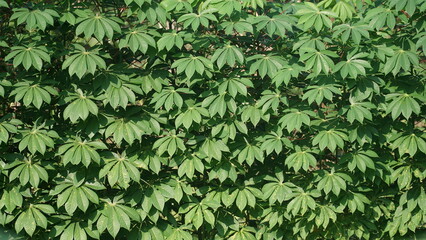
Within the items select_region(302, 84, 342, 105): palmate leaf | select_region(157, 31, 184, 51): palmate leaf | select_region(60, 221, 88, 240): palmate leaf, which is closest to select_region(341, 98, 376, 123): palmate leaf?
select_region(302, 84, 342, 105): palmate leaf

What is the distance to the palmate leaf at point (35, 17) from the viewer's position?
13.3 ft

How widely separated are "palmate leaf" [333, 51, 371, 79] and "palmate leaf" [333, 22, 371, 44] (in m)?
0.12

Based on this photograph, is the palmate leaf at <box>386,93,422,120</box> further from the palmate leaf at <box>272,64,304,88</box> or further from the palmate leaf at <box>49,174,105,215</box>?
the palmate leaf at <box>49,174,105,215</box>

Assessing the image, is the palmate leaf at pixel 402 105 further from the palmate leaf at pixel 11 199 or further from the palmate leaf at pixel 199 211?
the palmate leaf at pixel 11 199

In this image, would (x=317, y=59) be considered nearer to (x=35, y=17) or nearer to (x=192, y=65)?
(x=192, y=65)

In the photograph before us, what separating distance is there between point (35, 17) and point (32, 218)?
1.34 meters

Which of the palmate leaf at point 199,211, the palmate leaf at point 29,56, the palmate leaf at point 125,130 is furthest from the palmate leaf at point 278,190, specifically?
the palmate leaf at point 29,56

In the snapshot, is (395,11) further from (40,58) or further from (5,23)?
(5,23)

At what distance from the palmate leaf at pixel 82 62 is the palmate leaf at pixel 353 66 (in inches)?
62.1

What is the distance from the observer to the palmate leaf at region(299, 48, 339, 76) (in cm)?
424

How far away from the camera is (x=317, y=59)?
4262mm

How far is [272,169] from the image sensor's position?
4.88m

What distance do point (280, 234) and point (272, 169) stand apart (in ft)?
1.62

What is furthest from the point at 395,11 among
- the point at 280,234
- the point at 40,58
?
the point at 40,58
